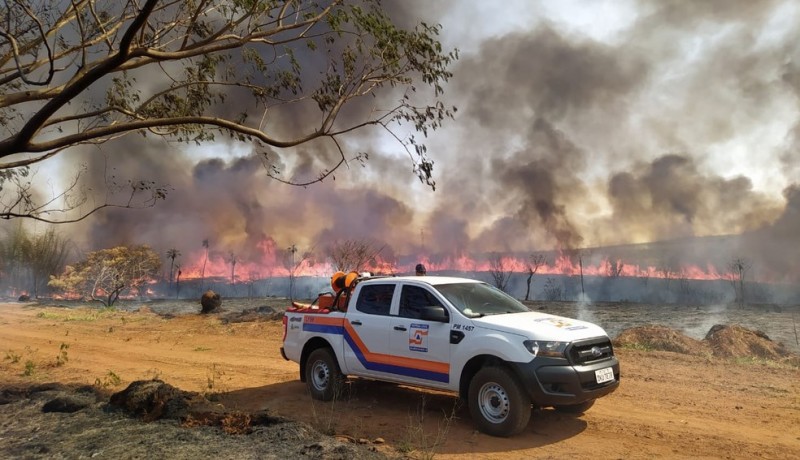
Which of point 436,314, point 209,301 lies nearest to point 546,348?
point 436,314

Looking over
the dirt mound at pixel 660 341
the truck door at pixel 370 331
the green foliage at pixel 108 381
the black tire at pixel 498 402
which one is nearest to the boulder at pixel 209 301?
the green foliage at pixel 108 381

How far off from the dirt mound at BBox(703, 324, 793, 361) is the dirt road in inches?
130

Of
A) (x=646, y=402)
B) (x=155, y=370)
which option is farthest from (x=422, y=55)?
(x=155, y=370)

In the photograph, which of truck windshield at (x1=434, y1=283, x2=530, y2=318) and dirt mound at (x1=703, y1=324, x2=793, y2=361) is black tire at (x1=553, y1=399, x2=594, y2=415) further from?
dirt mound at (x1=703, y1=324, x2=793, y2=361)

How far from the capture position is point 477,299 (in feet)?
24.2

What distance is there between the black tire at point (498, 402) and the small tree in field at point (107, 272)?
61.5 meters

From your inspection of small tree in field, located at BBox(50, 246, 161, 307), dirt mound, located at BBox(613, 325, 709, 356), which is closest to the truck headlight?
dirt mound, located at BBox(613, 325, 709, 356)

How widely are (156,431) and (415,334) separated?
347 centimetres

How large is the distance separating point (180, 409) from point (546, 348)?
16.1ft

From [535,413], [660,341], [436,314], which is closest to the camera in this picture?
[436,314]

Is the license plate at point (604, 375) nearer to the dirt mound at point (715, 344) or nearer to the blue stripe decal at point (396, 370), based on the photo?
the blue stripe decal at point (396, 370)

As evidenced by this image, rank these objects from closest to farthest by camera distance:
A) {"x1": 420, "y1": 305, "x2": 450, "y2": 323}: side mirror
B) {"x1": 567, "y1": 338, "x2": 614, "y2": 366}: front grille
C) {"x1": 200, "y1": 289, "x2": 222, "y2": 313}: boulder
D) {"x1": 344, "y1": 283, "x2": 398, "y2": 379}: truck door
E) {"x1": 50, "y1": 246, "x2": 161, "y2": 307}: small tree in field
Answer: {"x1": 567, "y1": 338, "x2": 614, "y2": 366}: front grille < {"x1": 420, "y1": 305, "x2": 450, "y2": 323}: side mirror < {"x1": 344, "y1": 283, "x2": 398, "y2": 379}: truck door < {"x1": 200, "y1": 289, "x2": 222, "y2": 313}: boulder < {"x1": 50, "y1": 246, "x2": 161, "y2": 307}: small tree in field

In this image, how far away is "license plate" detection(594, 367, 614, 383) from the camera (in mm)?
6218

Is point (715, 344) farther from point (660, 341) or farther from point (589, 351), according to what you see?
point (589, 351)
